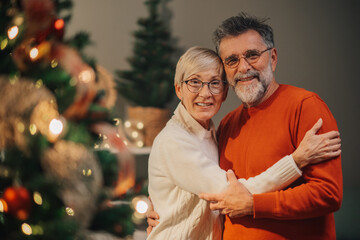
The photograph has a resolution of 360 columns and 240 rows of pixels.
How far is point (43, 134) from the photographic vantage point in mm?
884

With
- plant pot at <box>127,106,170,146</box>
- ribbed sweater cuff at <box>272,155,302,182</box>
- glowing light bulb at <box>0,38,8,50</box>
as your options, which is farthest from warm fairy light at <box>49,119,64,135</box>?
plant pot at <box>127,106,170,146</box>

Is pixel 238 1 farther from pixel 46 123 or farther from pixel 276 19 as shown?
pixel 46 123

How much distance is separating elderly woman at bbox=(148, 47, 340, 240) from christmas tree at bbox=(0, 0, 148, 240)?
36 cm

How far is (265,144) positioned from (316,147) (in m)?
0.20

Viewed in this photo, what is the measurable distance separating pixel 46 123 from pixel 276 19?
264 centimetres

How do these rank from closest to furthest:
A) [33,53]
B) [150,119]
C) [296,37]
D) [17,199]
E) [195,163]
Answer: [17,199]
[33,53]
[195,163]
[150,119]
[296,37]

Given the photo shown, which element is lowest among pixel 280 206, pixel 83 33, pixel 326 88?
pixel 280 206

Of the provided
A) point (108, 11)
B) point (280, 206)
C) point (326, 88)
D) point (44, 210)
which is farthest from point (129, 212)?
point (108, 11)

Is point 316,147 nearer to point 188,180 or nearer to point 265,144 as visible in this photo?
point 265,144

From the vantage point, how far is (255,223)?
49.4 inches

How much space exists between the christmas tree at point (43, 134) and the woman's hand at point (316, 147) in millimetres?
669

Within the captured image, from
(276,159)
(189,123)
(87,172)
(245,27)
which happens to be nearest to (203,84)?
(189,123)

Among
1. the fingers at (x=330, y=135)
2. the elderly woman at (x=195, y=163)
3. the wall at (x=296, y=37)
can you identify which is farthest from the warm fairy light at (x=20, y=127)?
the wall at (x=296, y=37)

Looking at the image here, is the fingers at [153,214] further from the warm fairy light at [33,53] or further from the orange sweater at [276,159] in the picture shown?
the warm fairy light at [33,53]
